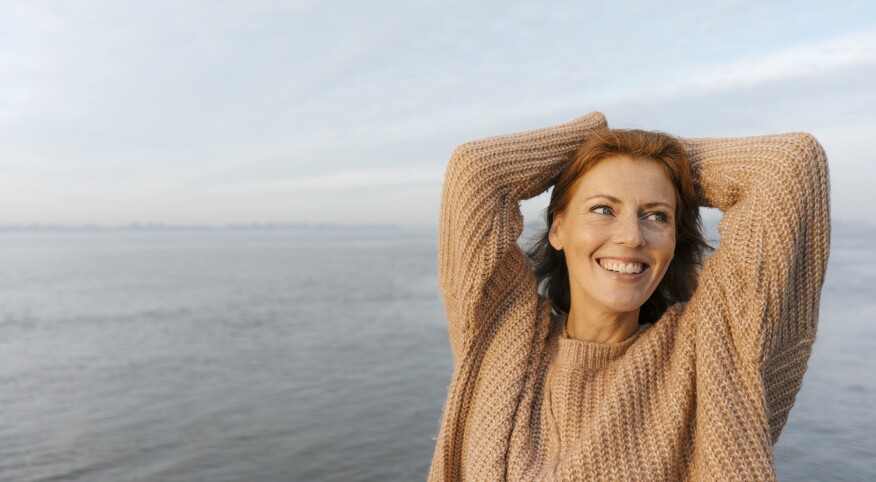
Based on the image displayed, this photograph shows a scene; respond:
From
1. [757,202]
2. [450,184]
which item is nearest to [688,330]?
[757,202]

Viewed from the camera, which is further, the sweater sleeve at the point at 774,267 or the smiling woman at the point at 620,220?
the smiling woman at the point at 620,220

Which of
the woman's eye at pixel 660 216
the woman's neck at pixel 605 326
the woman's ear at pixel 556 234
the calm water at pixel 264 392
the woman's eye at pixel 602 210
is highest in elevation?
the woman's eye at pixel 602 210

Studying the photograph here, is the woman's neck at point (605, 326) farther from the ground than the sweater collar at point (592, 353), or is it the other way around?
the woman's neck at point (605, 326)

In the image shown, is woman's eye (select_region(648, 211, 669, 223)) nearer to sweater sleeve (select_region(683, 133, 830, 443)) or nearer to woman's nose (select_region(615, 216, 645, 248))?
woman's nose (select_region(615, 216, 645, 248))

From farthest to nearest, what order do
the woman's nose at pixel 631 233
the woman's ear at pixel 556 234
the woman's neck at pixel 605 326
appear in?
the woman's ear at pixel 556 234 → the woman's neck at pixel 605 326 → the woman's nose at pixel 631 233

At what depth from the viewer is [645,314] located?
9.05 ft

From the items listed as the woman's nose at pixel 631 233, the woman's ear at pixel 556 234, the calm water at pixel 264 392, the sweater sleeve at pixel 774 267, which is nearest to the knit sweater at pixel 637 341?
the sweater sleeve at pixel 774 267

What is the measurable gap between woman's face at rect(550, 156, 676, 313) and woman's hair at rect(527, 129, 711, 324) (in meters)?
0.04

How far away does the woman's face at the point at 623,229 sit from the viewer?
230 cm

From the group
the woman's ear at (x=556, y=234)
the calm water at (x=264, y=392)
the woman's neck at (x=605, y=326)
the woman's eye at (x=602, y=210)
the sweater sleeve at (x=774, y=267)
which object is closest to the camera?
the sweater sleeve at (x=774, y=267)

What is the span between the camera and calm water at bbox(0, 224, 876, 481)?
7.67 m

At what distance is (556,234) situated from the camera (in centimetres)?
264

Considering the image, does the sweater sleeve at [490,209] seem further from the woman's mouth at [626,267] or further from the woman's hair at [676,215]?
the woman's mouth at [626,267]

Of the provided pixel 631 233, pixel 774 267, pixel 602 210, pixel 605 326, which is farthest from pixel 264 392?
pixel 774 267
